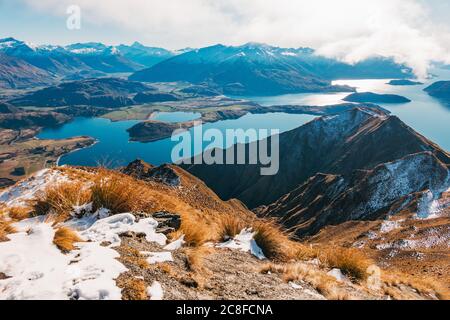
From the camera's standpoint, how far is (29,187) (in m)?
13.2

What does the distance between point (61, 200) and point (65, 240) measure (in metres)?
3.36

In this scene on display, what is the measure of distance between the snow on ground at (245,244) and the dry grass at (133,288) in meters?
4.54

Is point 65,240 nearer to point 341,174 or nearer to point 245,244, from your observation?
point 245,244

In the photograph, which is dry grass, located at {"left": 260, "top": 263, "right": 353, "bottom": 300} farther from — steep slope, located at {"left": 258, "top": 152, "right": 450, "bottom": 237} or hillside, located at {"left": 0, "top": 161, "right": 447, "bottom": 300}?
steep slope, located at {"left": 258, "top": 152, "right": 450, "bottom": 237}

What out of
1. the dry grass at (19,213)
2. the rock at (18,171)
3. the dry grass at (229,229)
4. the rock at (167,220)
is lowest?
the rock at (18,171)

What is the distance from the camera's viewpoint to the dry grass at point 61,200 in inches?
396

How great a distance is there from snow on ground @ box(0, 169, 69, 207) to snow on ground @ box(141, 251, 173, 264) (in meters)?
5.70

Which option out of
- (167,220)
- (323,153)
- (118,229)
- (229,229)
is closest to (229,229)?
(229,229)

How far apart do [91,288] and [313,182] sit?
98321 mm

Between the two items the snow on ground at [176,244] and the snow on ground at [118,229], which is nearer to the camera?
the snow on ground at [118,229]

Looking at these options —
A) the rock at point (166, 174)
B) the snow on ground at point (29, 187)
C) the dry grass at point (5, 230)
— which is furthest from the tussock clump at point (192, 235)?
the rock at point (166, 174)

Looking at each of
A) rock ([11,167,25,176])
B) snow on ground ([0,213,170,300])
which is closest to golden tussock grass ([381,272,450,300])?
snow on ground ([0,213,170,300])

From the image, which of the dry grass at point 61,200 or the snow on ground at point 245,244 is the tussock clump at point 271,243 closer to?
the snow on ground at point 245,244
